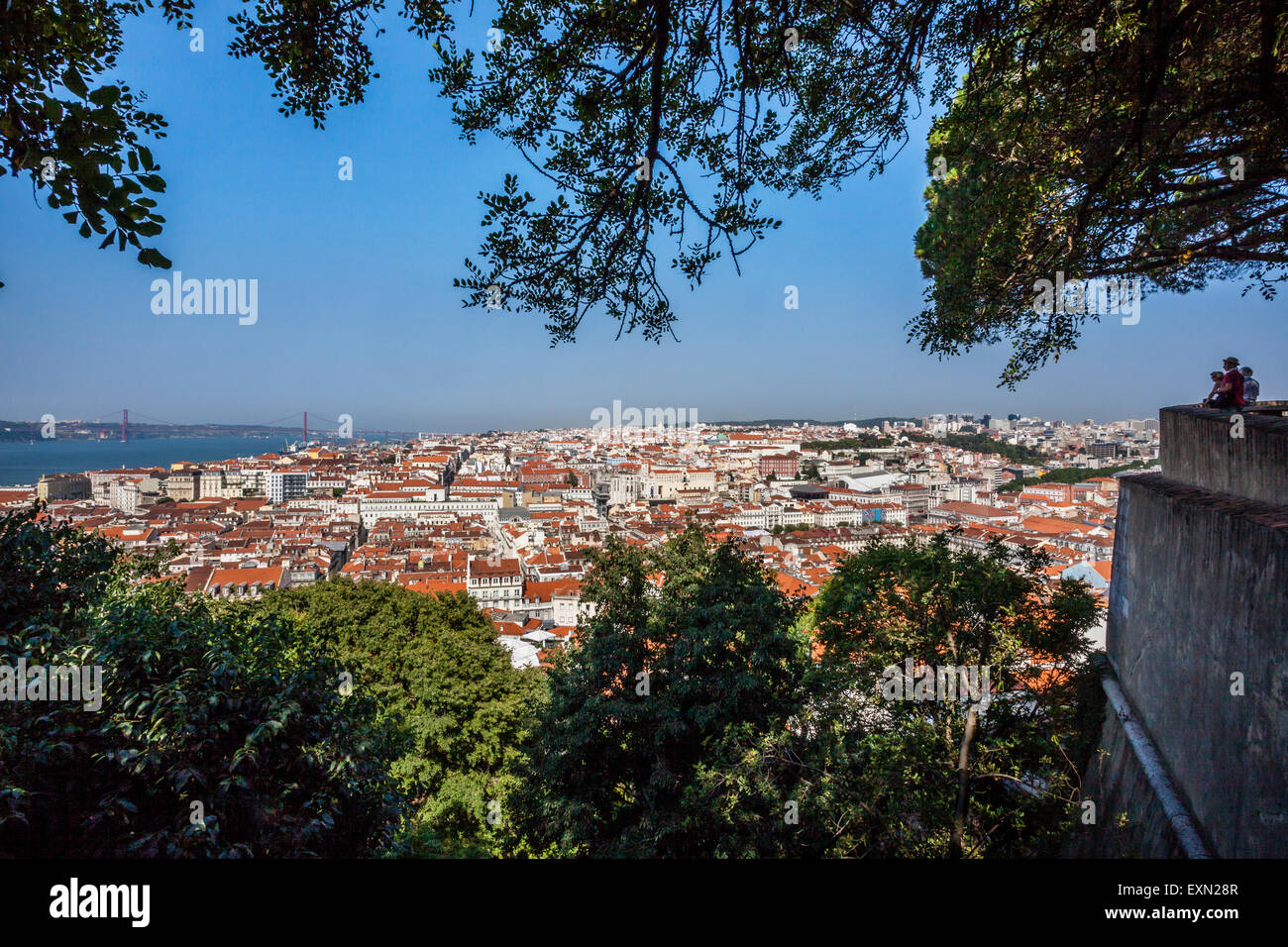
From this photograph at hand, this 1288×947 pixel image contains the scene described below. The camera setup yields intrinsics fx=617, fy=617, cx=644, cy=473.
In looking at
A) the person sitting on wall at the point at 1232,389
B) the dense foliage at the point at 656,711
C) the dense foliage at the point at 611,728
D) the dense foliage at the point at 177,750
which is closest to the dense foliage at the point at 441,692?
the dense foliage at the point at 611,728

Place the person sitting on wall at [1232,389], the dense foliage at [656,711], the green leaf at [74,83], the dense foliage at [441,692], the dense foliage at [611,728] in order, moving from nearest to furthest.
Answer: the green leaf at [74,83], the dense foliage at [611,728], the person sitting on wall at [1232,389], the dense foliage at [656,711], the dense foliage at [441,692]

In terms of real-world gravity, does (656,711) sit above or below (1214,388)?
below

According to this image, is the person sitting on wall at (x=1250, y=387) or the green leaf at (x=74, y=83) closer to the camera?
the green leaf at (x=74, y=83)

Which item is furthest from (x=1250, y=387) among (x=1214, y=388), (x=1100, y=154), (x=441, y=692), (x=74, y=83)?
(x=441, y=692)

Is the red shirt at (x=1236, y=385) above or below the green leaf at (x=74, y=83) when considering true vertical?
below

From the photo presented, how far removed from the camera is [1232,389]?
4805 mm

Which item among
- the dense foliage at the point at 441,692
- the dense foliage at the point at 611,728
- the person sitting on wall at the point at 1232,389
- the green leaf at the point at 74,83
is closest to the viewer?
the green leaf at the point at 74,83

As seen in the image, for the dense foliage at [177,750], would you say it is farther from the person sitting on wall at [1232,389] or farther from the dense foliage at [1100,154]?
the person sitting on wall at [1232,389]

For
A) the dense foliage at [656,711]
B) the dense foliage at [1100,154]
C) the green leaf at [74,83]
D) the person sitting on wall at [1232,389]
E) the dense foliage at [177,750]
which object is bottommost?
the dense foliage at [656,711]

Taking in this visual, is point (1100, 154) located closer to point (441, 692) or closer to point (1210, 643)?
point (1210, 643)

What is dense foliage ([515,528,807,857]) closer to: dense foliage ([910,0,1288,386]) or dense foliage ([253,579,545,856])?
dense foliage ([253,579,545,856])

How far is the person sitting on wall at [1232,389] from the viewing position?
4789mm

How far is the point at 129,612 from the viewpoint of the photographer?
3520 mm
